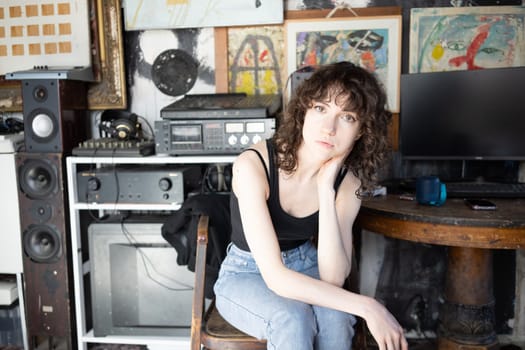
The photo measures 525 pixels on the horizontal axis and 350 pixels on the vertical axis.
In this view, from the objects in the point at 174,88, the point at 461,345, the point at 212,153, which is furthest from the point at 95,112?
the point at 461,345

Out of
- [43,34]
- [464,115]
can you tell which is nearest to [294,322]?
[464,115]

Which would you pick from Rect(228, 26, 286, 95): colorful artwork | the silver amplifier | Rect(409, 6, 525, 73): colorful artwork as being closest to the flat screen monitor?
the silver amplifier

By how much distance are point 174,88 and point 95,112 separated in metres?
0.44

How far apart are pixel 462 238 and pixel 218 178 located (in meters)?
1.05

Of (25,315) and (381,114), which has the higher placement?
(381,114)

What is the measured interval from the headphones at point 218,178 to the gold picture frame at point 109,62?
595 mm

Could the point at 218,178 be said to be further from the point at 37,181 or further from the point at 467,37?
the point at 467,37

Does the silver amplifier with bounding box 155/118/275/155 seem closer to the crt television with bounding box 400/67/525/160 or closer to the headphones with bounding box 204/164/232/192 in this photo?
the headphones with bounding box 204/164/232/192

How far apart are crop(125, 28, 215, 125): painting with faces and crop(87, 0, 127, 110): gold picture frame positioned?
0.06m

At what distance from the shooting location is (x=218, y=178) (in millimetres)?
2062

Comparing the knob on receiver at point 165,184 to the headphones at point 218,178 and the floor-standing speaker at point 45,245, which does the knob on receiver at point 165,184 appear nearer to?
the headphones at point 218,178

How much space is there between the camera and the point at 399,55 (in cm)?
215

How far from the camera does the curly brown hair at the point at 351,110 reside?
1.23 metres

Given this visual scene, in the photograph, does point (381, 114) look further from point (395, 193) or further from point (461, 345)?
point (461, 345)
